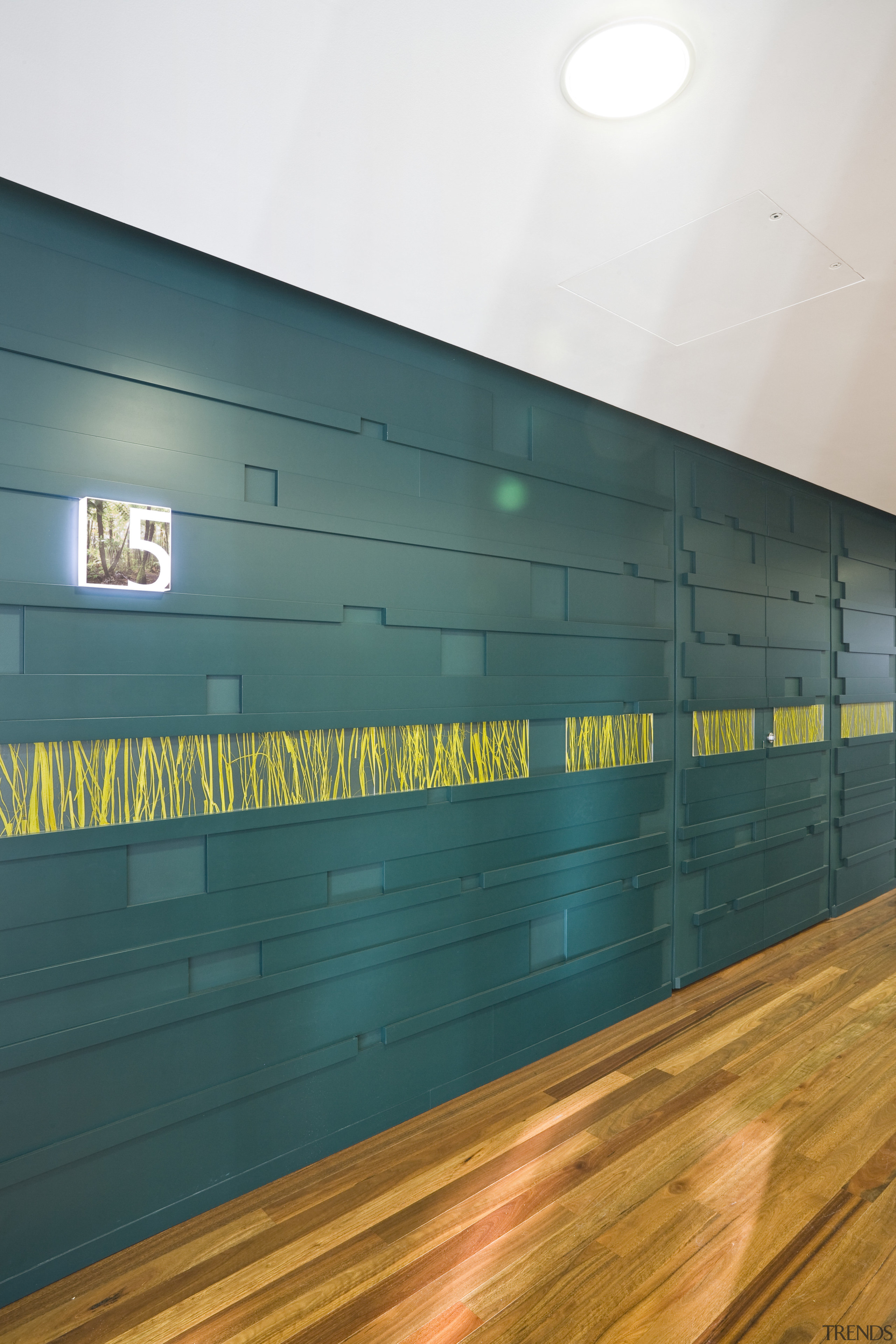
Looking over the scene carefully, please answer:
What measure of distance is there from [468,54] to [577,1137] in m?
2.51

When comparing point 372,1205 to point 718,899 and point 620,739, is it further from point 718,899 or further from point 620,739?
point 718,899

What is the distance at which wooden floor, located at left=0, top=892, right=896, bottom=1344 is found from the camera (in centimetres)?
159

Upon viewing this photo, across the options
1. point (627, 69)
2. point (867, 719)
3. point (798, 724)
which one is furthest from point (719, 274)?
point (867, 719)

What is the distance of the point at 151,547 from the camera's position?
5.98 feet

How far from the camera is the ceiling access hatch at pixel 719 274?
75.8 inches

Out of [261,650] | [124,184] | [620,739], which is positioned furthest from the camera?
[620,739]

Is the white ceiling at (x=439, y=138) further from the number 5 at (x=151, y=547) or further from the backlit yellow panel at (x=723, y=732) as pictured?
the backlit yellow panel at (x=723, y=732)

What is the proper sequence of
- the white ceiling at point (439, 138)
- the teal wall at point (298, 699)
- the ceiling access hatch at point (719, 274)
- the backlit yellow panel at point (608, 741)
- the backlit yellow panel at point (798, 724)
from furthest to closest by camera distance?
the backlit yellow panel at point (798, 724) → the backlit yellow panel at point (608, 741) → the ceiling access hatch at point (719, 274) → the teal wall at point (298, 699) → the white ceiling at point (439, 138)

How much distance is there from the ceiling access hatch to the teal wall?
18.9 inches

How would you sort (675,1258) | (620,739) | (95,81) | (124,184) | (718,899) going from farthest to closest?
1. (718,899)
2. (620,739)
3. (675,1258)
4. (124,184)
5. (95,81)

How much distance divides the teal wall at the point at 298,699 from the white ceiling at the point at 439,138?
8.4 inches

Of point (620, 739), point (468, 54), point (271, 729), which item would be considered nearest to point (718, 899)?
point (620, 739)

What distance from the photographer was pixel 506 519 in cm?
258

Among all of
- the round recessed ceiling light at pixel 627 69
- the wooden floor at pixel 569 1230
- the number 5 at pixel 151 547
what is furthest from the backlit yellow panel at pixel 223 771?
the round recessed ceiling light at pixel 627 69
